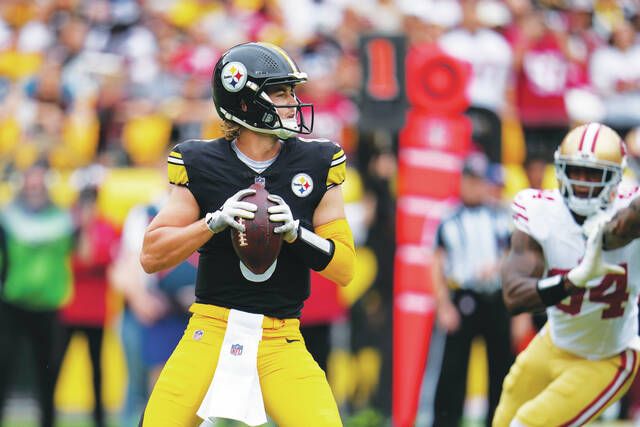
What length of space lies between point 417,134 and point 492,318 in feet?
4.69

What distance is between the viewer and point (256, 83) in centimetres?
463

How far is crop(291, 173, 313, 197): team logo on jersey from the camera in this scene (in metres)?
4.65

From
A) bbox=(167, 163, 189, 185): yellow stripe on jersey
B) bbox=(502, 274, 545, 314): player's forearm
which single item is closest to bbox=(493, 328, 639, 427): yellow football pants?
bbox=(502, 274, 545, 314): player's forearm

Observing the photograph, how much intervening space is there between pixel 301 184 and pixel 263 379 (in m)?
0.72

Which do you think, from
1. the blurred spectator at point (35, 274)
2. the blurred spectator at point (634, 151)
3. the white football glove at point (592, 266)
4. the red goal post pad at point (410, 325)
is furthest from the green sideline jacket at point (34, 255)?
the white football glove at point (592, 266)

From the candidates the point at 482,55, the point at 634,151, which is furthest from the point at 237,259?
the point at 482,55

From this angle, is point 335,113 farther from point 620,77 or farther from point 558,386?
point 558,386

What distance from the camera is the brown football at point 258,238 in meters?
4.36

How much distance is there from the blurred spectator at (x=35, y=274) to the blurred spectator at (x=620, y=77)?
498 centimetres

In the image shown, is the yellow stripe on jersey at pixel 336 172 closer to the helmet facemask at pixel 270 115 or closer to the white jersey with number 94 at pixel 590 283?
the helmet facemask at pixel 270 115

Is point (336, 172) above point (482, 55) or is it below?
below

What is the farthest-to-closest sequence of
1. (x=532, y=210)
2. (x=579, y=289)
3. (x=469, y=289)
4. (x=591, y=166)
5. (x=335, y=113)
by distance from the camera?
1. (x=335, y=113)
2. (x=469, y=289)
3. (x=532, y=210)
4. (x=591, y=166)
5. (x=579, y=289)

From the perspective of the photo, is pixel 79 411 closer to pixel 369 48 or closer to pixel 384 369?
pixel 384 369

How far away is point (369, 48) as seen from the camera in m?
8.23
